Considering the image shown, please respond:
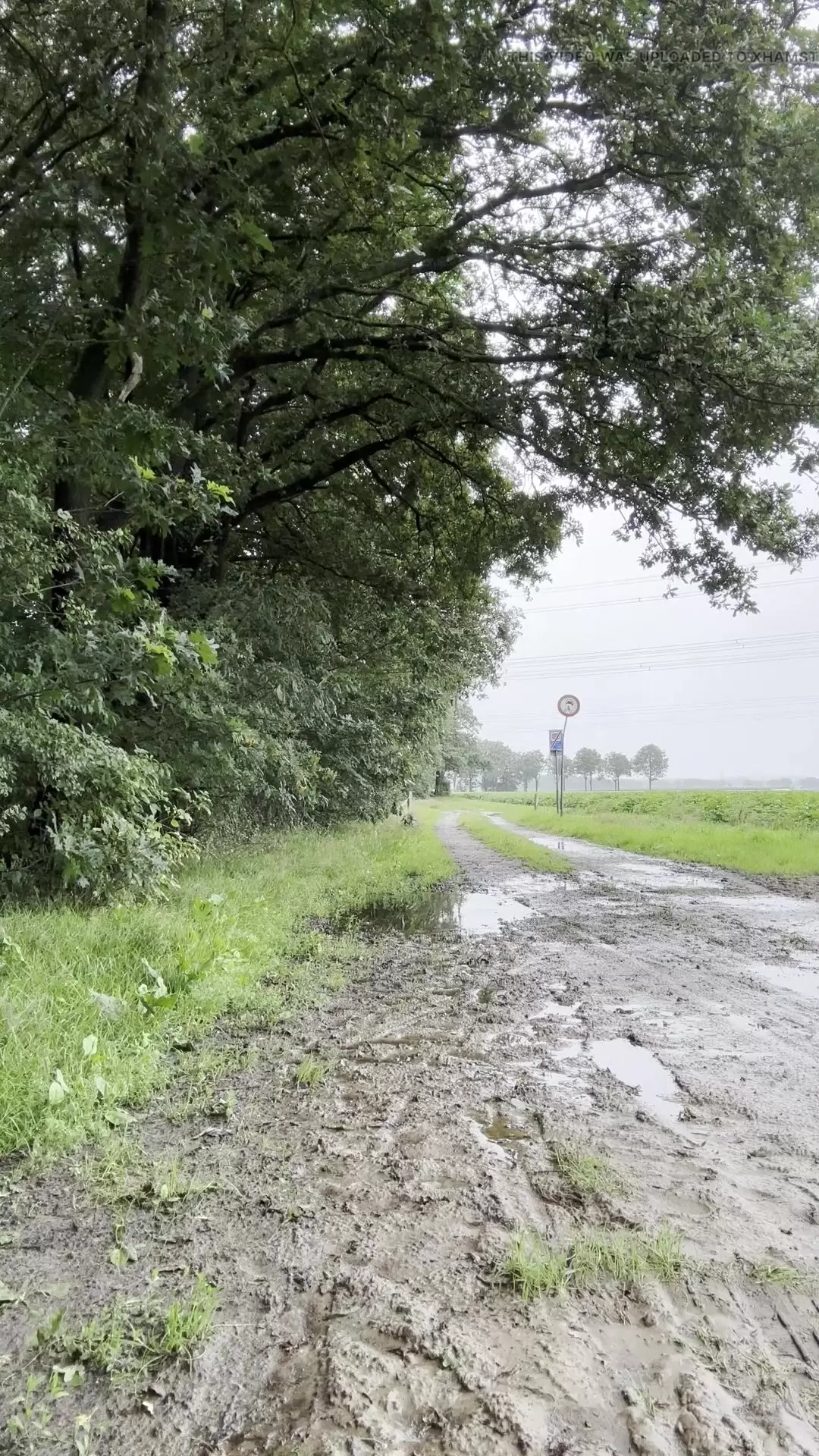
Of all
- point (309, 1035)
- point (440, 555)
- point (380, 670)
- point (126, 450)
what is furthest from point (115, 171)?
point (440, 555)

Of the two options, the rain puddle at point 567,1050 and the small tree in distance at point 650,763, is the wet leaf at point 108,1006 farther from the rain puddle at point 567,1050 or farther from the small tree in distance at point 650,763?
the small tree in distance at point 650,763

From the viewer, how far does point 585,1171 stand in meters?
3.12

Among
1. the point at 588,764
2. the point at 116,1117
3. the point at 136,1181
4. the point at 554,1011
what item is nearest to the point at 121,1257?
the point at 136,1181

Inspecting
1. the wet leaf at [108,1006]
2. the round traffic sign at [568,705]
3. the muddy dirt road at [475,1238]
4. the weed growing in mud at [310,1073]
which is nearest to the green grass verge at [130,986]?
the wet leaf at [108,1006]

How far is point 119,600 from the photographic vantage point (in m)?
4.37

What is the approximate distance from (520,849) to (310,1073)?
15668mm

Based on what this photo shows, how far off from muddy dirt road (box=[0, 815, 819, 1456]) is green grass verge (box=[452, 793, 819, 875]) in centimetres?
973

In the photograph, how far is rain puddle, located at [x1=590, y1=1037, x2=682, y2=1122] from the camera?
387 cm

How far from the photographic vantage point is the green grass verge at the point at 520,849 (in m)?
15.7

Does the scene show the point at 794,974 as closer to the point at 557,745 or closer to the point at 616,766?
the point at 557,745

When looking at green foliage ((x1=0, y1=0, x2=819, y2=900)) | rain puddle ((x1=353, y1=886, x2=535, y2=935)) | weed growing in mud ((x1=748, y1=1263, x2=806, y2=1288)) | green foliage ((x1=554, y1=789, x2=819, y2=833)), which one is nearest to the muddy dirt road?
weed growing in mud ((x1=748, y1=1263, x2=806, y2=1288))

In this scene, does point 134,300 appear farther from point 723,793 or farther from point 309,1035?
point 723,793

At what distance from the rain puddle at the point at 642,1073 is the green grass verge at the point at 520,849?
9915mm

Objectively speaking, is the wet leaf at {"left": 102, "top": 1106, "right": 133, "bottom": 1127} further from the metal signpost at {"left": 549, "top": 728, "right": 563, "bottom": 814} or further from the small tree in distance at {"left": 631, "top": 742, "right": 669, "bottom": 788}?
the small tree in distance at {"left": 631, "top": 742, "right": 669, "bottom": 788}
